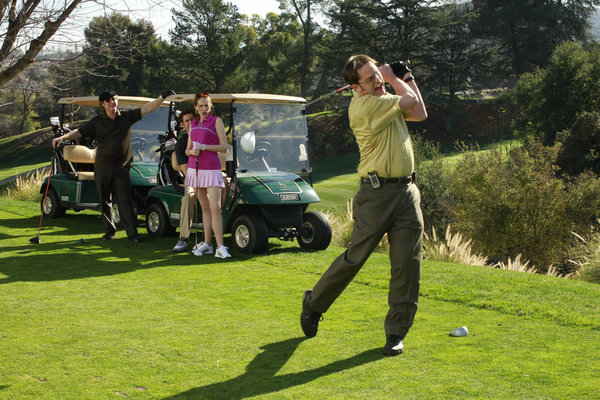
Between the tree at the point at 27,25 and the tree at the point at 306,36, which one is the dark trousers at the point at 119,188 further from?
the tree at the point at 306,36

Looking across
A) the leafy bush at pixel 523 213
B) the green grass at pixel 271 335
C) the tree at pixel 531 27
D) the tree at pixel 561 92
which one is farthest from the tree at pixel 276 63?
the green grass at pixel 271 335

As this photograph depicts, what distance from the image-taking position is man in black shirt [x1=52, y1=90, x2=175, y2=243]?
31.6 feet

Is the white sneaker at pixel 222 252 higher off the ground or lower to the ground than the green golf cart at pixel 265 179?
lower

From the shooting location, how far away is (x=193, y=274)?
25.0ft

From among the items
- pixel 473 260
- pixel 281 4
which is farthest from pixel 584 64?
pixel 473 260

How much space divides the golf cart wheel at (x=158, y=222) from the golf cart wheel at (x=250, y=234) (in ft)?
5.61

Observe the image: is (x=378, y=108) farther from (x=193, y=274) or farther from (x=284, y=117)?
(x=284, y=117)

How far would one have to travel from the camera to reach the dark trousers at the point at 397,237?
4496mm

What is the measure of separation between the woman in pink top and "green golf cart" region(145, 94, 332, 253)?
39 centimetres

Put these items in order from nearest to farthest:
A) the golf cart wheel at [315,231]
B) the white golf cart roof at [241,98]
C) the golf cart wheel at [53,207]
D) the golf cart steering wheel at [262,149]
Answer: the white golf cart roof at [241,98] < the golf cart wheel at [315,231] < the golf cart steering wheel at [262,149] < the golf cart wheel at [53,207]

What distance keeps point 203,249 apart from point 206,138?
1.45 meters

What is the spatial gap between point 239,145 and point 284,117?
926 mm

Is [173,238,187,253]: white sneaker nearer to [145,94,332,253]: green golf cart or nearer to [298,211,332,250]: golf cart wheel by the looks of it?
[145,94,332,253]: green golf cart

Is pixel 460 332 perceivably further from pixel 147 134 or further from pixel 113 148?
pixel 147 134
